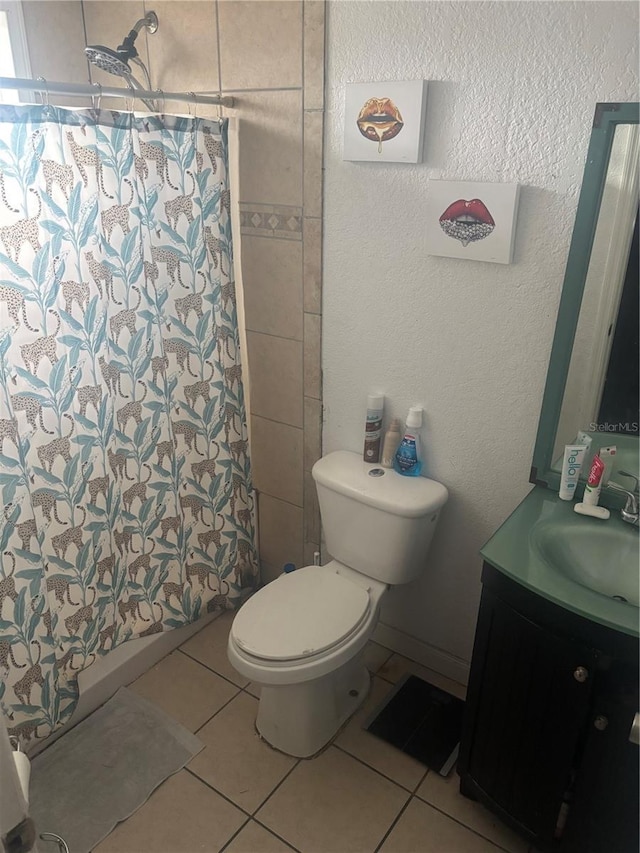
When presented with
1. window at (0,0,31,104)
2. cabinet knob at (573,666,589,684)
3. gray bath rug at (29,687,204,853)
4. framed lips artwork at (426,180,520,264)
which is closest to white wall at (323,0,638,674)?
framed lips artwork at (426,180,520,264)

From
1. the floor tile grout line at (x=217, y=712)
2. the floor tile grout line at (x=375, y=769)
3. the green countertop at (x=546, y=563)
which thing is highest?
the green countertop at (x=546, y=563)

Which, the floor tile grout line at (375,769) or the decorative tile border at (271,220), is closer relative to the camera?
the floor tile grout line at (375,769)

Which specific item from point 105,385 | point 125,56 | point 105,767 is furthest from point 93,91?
point 105,767

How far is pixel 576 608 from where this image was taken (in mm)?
1322

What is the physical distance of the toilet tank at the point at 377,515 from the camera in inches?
74.6

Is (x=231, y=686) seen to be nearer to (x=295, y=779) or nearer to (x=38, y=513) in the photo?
(x=295, y=779)

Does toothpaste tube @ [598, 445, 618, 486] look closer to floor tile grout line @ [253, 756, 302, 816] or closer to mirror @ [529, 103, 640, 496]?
mirror @ [529, 103, 640, 496]

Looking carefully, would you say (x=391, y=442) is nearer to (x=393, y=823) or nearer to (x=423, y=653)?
(x=423, y=653)

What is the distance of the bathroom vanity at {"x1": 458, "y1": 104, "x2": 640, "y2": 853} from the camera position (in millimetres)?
1359

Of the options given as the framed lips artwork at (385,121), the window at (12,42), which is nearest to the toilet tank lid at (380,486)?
the framed lips artwork at (385,121)

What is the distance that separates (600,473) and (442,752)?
99cm

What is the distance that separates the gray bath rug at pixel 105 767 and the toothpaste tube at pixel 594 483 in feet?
4.48

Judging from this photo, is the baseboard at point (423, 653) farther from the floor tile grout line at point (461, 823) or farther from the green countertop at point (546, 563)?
the green countertop at point (546, 563)

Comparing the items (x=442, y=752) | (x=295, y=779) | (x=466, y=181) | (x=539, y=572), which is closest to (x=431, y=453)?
(x=539, y=572)
